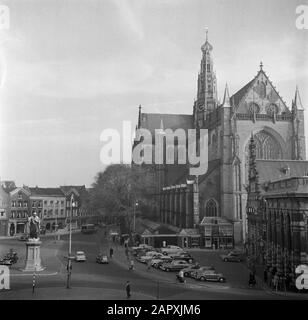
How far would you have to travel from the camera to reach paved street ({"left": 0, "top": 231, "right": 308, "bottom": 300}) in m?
16.3

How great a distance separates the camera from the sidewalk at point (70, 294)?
50.5 ft

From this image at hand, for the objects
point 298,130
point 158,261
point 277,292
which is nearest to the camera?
point 277,292

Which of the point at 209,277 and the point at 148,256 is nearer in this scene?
the point at 209,277

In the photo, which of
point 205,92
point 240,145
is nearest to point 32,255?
point 240,145

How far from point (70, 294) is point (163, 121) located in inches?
1327

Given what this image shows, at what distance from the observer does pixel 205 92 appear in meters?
51.7

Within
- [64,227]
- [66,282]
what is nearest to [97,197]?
[64,227]

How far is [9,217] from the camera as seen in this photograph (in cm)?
3653

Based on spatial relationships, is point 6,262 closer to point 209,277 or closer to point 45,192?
point 209,277

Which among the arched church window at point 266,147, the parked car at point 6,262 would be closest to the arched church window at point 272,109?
the arched church window at point 266,147

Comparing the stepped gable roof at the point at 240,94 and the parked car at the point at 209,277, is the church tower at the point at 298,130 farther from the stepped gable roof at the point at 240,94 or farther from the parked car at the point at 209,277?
the parked car at the point at 209,277
